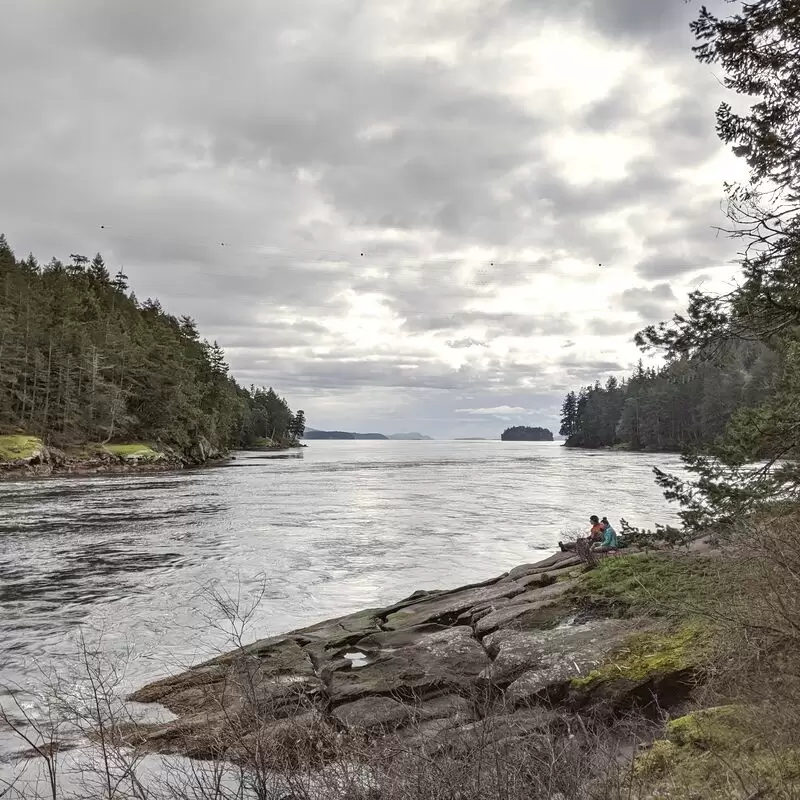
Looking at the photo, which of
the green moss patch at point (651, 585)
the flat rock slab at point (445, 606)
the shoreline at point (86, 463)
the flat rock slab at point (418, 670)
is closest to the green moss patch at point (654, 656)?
the green moss patch at point (651, 585)

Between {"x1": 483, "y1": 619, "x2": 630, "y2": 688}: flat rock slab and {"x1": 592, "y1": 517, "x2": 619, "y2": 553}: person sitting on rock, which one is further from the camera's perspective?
{"x1": 592, "y1": 517, "x2": 619, "y2": 553}: person sitting on rock

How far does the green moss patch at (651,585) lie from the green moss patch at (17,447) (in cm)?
5369

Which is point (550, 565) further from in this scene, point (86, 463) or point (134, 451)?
A: point (134, 451)

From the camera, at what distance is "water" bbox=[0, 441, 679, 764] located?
1208 centimetres

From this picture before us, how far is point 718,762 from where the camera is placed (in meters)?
4.41

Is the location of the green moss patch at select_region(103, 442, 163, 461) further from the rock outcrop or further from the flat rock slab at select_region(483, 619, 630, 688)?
the flat rock slab at select_region(483, 619, 630, 688)

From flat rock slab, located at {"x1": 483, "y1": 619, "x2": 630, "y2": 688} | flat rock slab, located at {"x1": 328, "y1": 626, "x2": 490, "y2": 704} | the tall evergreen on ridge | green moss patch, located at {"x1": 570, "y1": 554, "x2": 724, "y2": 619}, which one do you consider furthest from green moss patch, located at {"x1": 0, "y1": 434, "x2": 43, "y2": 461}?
the tall evergreen on ridge

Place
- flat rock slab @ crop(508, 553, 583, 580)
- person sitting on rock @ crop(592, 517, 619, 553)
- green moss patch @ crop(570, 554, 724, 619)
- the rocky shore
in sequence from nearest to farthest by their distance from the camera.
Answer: green moss patch @ crop(570, 554, 724, 619) → flat rock slab @ crop(508, 553, 583, 580) → person sitting on rock @ crop(592, 517, 619, 553) → the rocky shore

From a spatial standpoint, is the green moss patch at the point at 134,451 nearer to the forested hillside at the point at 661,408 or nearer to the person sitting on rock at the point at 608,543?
the forested hillside at the point at 661,408

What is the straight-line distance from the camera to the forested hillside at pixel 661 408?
87.8 meters

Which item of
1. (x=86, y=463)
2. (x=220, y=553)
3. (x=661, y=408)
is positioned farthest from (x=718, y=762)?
(x=661, y=408)

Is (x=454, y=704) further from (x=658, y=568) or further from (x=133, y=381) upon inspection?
(x=133, y=381)

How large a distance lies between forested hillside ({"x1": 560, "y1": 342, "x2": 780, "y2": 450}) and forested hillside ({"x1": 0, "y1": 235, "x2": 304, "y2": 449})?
60.2 meters

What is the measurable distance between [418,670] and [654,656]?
327 centimetres
